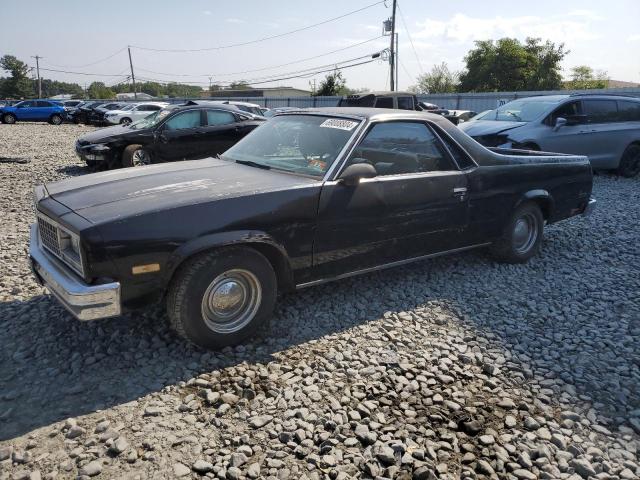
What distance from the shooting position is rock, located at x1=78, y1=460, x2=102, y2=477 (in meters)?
2.14

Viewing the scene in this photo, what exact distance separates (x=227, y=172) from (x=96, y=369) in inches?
65.1

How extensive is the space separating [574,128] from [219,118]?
717 centimetres

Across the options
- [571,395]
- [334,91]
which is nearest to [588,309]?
[571,395]

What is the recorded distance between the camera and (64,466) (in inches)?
86.0

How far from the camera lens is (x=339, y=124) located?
12.7 feet

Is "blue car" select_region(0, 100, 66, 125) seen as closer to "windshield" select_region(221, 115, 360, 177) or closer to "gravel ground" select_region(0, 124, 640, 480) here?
"gravel ground" select_region(0, 124, 640, 480)

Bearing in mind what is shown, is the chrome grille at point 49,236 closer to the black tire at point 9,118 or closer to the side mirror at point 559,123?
the side mirror at point 559,123

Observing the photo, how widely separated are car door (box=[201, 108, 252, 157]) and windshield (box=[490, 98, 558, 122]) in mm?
5301

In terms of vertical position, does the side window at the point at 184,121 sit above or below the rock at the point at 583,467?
above

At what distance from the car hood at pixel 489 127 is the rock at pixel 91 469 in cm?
828

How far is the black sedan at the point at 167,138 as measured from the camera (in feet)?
31.1

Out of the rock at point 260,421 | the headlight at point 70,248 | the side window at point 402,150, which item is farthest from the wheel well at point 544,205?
the headlight at point 70,248

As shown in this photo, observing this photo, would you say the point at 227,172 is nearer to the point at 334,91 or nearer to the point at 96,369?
the point at 96,369

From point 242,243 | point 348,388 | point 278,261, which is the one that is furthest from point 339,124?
point 348,388
